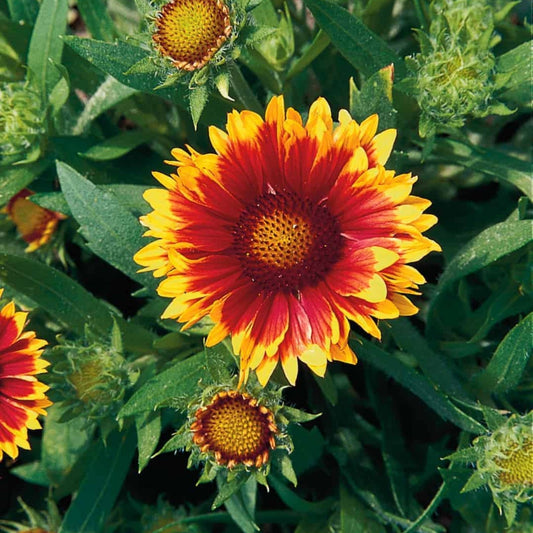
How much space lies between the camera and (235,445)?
1352mm

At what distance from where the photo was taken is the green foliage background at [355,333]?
157cm

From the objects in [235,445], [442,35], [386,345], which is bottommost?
[386,345]

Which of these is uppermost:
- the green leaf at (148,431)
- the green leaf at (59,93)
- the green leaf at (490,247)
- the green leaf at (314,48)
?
the green leaf at (59,93)

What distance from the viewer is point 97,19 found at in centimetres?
188

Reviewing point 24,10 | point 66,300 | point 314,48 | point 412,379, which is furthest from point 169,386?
point 24,10

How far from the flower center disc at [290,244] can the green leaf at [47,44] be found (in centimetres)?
75

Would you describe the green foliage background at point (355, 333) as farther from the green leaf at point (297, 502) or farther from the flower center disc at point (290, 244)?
the flower center disc at point (290, 244)

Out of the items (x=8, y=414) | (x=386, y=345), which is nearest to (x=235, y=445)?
(x=8, y=414)

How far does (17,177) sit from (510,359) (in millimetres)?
1270

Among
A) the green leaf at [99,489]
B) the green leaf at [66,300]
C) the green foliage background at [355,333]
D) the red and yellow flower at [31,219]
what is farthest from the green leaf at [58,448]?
the red and yellow flower at [31,219]

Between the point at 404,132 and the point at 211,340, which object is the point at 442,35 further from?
the point at 211,340

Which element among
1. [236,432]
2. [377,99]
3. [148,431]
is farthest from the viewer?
[148,431]

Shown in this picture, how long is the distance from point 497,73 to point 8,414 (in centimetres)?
132

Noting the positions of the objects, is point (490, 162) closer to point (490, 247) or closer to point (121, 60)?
point (490, 247)
